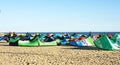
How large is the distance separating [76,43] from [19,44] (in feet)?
18.6

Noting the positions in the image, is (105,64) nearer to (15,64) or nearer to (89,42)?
(15,64)

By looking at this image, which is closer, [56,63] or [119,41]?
[56,63]

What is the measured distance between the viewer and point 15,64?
12.5 meters

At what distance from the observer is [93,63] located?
13055 mm

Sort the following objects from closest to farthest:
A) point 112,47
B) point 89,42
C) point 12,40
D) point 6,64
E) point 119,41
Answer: point 6,64 < point 112,47 < point 119,41 < point 89,42 < point 12,40

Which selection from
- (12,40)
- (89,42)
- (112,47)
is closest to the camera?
(112,47)

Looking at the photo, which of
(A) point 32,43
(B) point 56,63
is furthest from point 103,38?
(B) point 56,63

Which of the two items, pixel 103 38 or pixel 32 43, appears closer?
pixel 103 38

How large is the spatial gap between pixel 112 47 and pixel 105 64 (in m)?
8.56

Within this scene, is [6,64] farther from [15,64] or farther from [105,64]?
A: [105,64]

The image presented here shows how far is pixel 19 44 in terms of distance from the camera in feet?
86.5

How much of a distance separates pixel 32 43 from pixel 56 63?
13.3 meters

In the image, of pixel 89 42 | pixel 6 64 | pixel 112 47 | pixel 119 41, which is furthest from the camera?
pixel 89 42

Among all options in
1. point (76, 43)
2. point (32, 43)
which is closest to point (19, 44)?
point (32, 43)
